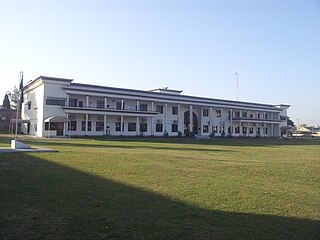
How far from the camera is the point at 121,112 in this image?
172 ft

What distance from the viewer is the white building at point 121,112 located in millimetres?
48281

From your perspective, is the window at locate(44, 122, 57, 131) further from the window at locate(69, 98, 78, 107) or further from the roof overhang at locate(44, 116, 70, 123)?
the window at locate(69, 98, 78, 107)

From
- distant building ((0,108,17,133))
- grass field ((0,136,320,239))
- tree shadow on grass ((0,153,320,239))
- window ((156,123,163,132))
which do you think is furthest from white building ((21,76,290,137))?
tree shadow on grass ((0,153,320,239))

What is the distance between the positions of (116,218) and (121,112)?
46.9m

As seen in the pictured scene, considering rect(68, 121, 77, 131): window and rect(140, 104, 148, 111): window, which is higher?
rect(140, 104, 148, 111): window

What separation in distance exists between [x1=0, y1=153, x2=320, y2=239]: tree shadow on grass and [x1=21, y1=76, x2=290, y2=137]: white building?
38.9m

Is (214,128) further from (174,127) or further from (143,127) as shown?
(143,127)

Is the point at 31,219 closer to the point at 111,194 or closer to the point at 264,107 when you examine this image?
the point at 111,194

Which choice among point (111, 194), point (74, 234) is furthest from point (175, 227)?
point (111, 194)

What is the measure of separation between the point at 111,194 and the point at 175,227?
2728 millimetres

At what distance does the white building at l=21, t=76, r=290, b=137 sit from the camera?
48.3 metres

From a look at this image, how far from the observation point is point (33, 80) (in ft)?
176

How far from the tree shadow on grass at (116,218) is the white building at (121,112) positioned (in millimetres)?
38914

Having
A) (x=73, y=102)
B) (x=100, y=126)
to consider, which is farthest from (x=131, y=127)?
(x=73, y=102)
